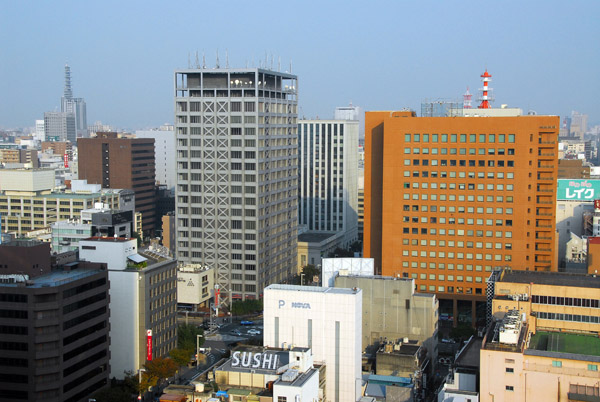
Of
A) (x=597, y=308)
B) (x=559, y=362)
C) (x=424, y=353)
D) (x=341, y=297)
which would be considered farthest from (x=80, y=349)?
(x=597, y=308)

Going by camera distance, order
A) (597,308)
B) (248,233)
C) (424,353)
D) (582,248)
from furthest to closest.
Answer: (582,248) → (248,233) → (424,353) → (597,308)

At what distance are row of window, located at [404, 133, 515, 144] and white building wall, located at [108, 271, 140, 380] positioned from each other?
50.7 meters

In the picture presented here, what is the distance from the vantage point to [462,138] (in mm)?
115688

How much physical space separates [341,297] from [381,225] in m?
50.4

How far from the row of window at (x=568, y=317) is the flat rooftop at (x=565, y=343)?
9.68 feet

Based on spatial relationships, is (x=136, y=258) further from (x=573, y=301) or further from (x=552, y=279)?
(x=573, y=301)

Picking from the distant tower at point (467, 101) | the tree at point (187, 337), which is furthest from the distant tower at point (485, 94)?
the tree at point (187, 337)

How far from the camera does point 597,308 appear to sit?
86.1m

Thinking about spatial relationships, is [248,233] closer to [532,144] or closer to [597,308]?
[532,144]

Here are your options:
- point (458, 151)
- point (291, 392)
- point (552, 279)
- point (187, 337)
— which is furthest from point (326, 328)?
point (458, 151)

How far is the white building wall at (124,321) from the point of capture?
92.2m

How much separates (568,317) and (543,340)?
8.40 m

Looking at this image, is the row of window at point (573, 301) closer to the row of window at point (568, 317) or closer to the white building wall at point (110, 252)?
the row of window at point (568, 317)

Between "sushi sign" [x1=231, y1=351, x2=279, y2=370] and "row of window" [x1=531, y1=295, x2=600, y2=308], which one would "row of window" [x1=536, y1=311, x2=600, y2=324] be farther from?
"sushi sign" [x1=231, y1=351, x2=279, y2=370]
